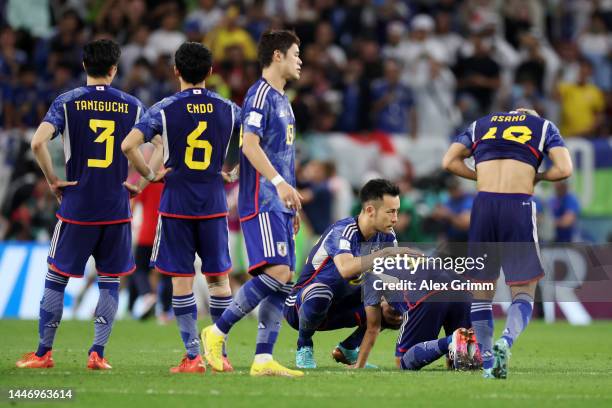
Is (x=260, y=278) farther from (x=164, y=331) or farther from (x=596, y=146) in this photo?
(x=596, y=146)

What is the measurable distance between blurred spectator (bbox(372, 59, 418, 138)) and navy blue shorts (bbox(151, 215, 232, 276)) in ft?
38.1

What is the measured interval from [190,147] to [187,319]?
1391 millimetres

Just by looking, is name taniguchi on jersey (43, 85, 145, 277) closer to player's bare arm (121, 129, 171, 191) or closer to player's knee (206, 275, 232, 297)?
player's bare arm (121, 129, 171, 191)

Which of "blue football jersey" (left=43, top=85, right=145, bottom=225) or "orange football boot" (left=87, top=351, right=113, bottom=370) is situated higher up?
"blue football jersey" (left=43, top=85, right=145, bottom=225)

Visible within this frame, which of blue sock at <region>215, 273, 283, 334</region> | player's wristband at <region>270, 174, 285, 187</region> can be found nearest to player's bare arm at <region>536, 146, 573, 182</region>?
player's wristband at <region>270, 174, 285, 187</region>

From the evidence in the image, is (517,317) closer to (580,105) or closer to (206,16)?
(580,105)

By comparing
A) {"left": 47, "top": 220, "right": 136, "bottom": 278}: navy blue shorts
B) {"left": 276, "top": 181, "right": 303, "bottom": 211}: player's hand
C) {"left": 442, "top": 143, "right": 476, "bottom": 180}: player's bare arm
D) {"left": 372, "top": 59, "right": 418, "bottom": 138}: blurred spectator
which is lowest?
{"left": 47, "top": 220, "right": 136, "bottom": 278}: navy blue shorts

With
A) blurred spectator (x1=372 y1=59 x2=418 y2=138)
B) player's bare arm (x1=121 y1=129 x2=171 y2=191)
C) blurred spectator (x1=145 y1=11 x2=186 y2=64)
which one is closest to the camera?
player's bare arm (x1=121 y1=129 x2=171 y2=191)

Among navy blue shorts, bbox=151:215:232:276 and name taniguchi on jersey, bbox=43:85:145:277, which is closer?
navy blue shorts, bbox=151:215:232:276

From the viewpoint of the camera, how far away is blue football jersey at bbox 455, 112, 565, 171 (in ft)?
32.1

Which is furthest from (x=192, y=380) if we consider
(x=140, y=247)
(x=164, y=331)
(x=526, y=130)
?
(x=140, y=247)

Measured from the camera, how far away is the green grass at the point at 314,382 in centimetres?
795

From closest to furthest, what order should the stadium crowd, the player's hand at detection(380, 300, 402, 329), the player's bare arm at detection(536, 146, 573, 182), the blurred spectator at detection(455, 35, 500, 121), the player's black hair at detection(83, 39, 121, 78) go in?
the player's bare arm at detection(536, 146, 573, 182), the player's black hair at detection(83, 39, 121, 78), the player's hand at detection(380, 300, 402, 329), the stadium crowd, the blurred spectator at detection(455, 35, 500, 121)

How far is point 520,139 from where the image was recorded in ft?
32.2
